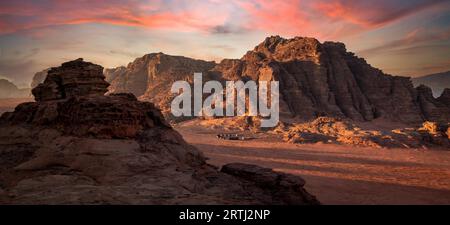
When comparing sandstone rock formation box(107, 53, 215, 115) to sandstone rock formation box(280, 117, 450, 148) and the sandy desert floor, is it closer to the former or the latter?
sandstone rock formation box(280, 117, 450, 148)

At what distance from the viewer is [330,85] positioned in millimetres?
61656

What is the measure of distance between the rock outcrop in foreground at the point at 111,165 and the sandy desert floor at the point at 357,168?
4.63 metres

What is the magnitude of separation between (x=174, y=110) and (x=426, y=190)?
56.4 m

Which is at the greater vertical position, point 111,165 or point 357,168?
point 111,165

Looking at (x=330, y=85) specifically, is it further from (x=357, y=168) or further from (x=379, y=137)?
(x=357, y=168)

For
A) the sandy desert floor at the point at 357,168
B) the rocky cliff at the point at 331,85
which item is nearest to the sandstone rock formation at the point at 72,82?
the sandy desert floor at the point at 357,168

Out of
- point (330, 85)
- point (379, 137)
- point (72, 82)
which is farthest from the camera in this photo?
point (330, 85)

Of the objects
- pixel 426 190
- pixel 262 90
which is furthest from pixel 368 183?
pixel 262 90

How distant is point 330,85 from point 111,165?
190ft

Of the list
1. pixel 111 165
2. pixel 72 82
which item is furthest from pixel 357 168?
pixel 72 82

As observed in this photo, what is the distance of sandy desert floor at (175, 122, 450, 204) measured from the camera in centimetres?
1481

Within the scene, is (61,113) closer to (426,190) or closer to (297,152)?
(426,190)

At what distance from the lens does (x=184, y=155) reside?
43.3 ft

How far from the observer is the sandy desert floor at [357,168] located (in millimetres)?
14812
